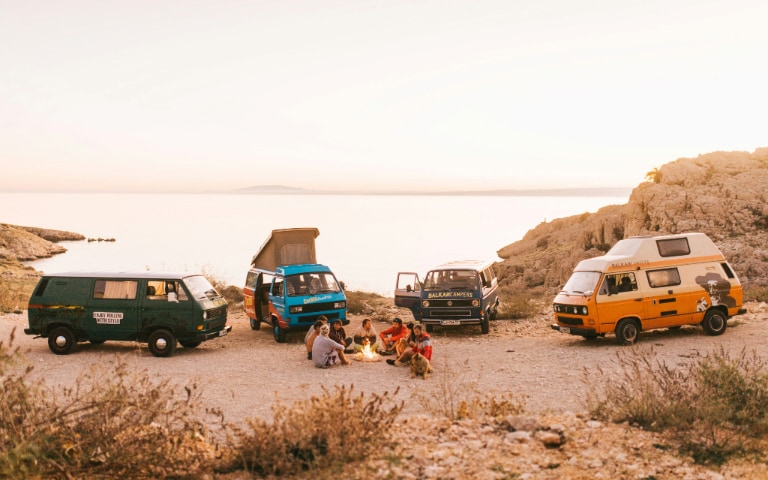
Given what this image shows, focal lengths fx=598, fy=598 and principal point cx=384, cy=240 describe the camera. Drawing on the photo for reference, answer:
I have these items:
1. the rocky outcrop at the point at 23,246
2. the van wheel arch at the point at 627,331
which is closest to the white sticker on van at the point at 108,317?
the van wheel arch at the point at 627,331

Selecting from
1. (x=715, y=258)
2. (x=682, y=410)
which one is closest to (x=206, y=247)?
(x=715, y=258)

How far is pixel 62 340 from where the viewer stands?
1559 cm

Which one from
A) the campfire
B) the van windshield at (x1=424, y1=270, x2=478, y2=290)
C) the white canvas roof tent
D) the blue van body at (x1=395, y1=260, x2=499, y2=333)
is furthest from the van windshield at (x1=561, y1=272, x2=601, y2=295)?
the campfire

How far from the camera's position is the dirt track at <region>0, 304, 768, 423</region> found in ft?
36.6

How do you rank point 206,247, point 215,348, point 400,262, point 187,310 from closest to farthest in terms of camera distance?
point 187,310, point 215,348, point 400,262, point 206,247

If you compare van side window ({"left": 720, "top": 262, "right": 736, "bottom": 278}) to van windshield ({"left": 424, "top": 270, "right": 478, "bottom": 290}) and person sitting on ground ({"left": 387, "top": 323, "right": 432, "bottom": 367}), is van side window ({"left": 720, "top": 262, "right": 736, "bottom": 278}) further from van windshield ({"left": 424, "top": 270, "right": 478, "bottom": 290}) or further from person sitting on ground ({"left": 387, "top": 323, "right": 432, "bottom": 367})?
person sitting on ground ({"left": 387, "top": 323, "right": 432, "bottom": 367})

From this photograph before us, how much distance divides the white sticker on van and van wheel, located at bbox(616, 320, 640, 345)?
12898mm

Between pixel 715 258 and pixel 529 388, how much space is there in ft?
27.3

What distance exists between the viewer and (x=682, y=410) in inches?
322

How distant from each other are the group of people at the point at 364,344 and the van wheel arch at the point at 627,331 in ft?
16.9

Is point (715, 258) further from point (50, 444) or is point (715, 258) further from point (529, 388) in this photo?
point (50, 444)

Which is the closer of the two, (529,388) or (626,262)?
(529,388)

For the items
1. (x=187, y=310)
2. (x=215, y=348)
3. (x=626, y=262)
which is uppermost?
(x=626, y=262)

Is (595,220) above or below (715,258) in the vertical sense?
above
